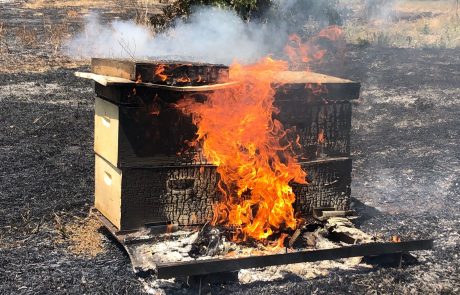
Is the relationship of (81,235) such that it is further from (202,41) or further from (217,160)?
(202,41)

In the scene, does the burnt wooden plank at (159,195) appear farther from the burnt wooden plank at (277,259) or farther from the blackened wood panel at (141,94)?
the burnt wooden plank at (277,259)

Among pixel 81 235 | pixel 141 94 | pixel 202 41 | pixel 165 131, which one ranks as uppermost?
pixel 202 41

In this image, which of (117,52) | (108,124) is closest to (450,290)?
(108,124)

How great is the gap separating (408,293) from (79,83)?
35.1 feet

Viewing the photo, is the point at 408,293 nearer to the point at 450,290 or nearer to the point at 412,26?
the point at 450,290

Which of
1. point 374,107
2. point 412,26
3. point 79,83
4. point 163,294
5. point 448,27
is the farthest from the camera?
point 412,26

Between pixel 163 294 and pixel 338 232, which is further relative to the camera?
pixel 338 232

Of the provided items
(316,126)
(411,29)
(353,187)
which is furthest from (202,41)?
(411,29)

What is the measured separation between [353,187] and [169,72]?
11.1 feet

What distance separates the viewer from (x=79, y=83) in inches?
523

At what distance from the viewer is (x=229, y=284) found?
14.5 ft

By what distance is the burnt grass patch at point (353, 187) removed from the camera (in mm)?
4492

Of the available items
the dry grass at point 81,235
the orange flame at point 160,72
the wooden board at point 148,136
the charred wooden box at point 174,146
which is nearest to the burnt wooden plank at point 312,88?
the charred wooden box at point 174,146

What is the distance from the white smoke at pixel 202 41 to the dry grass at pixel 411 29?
4.83 m
